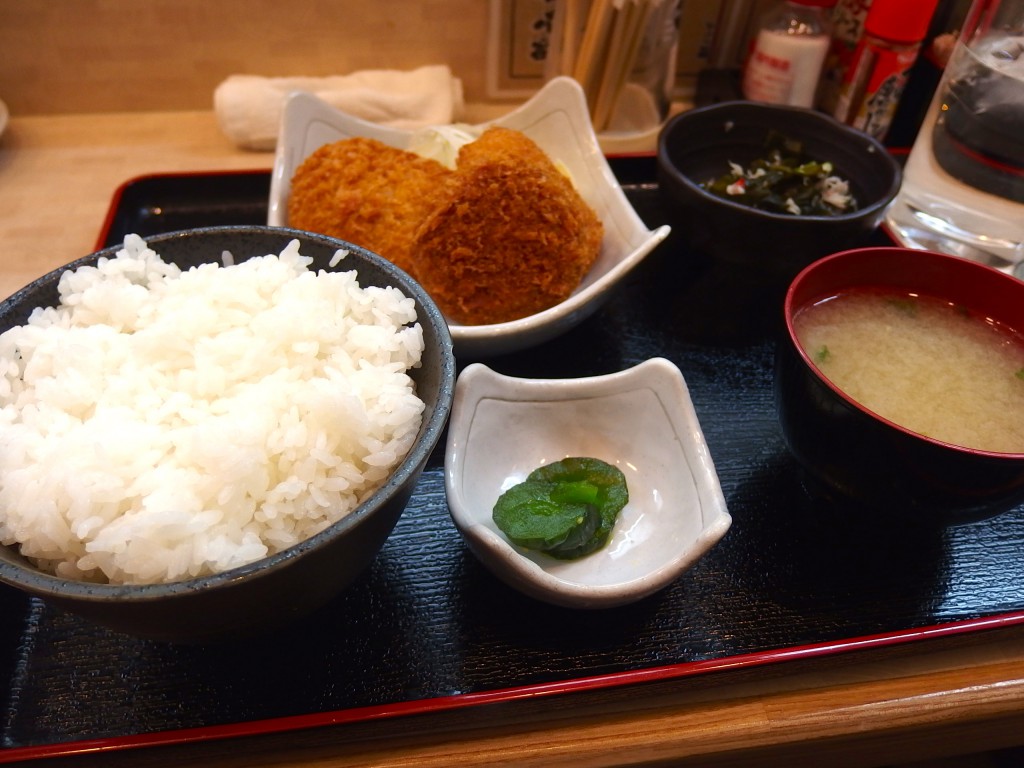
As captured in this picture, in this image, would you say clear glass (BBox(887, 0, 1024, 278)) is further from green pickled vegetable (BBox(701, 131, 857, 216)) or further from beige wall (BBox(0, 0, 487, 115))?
beige wall (BBox(0, 0, 487, 115))

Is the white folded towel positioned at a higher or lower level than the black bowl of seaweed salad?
lower

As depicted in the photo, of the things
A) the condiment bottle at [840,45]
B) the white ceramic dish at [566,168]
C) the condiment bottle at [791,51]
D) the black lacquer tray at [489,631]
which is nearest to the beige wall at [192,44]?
the white ceramic dish at [566,168]

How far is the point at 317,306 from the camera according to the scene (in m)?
1.22

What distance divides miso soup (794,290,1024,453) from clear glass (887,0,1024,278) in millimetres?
695

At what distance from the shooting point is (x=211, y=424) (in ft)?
3.42

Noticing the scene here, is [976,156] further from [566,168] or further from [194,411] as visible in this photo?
[194,411]

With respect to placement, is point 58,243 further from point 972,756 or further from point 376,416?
point 972,756

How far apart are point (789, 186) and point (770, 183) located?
2.1 inches

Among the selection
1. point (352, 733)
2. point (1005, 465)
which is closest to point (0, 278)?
point (352, 733)

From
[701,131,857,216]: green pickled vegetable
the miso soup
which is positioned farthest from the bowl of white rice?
[701,131,857,216]: green pickled vegetable

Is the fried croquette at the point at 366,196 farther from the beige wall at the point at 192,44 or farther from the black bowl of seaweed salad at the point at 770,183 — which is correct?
the beige wall at the point at 192,44

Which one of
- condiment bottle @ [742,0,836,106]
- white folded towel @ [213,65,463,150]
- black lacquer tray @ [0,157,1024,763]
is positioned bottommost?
black lacquer tray @ [0,157,1024,763]

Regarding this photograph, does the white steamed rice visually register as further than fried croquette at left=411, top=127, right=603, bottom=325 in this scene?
No

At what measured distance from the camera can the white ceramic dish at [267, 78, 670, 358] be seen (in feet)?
5.17
